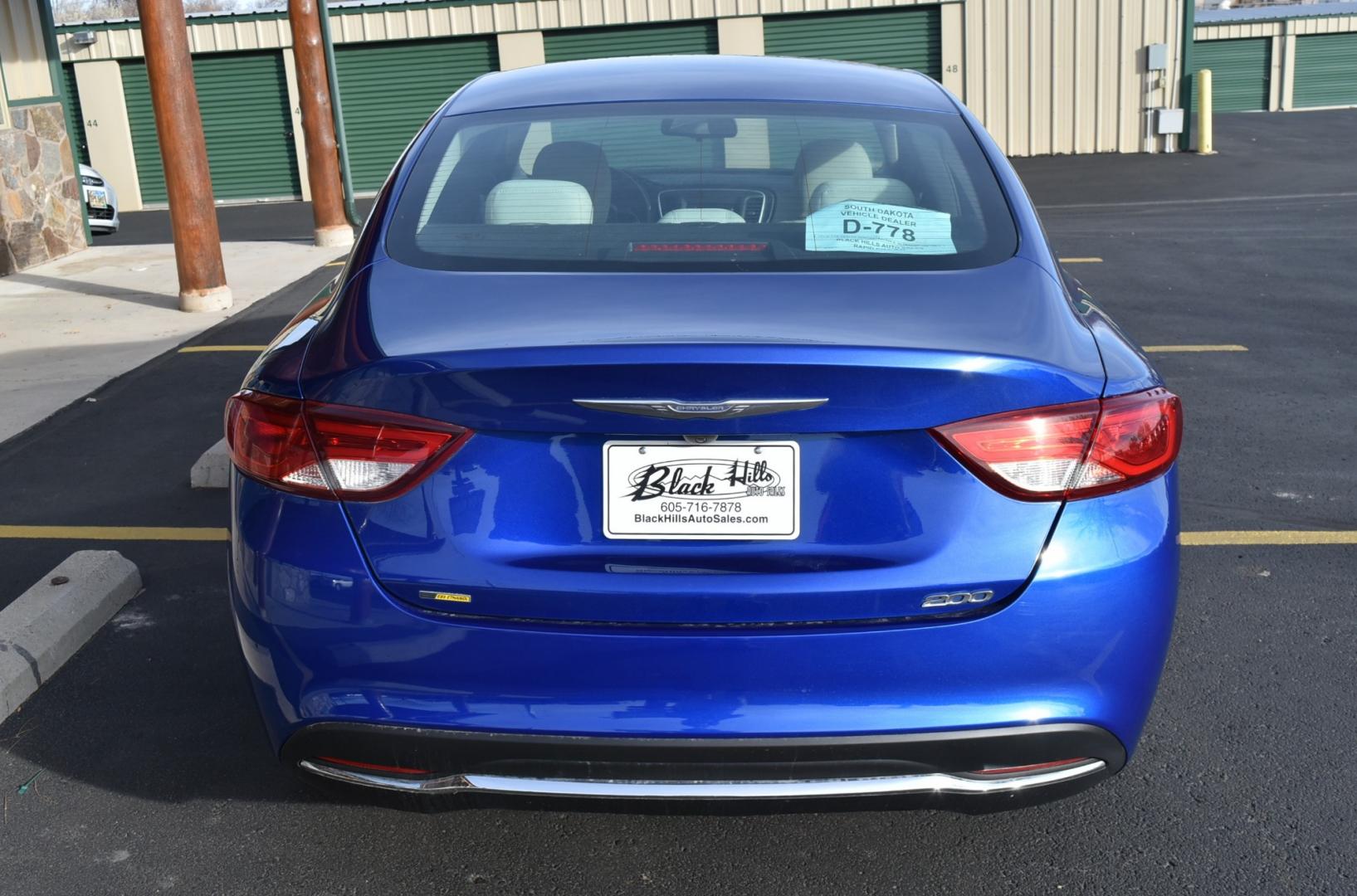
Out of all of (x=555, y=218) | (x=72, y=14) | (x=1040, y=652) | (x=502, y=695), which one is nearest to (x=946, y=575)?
(x=1040, y=652)

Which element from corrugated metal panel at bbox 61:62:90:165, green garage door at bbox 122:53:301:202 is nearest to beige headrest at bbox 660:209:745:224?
green garage door at bbox 122:53:301:202

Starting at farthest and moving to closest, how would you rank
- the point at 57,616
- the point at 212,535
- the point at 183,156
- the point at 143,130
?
1. the point at 143,130
2. the point at 183,156
3. the point at 212,535
4. the point at 57,616

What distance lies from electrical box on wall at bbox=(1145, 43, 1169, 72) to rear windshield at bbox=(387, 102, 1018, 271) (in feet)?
67.1

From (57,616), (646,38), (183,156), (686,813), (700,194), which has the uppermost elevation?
(700,194)

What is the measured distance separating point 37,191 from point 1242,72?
1409 inches

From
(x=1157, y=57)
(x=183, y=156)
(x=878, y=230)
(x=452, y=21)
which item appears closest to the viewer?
(x=878, y=230)

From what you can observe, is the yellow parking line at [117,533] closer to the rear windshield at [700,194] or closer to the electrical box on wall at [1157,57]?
the rear windshield at [700,194]

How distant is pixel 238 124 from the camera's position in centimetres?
2352

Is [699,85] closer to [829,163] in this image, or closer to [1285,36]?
[829,163]

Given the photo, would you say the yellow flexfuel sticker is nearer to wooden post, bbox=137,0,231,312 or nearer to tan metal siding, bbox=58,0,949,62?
wooden post, bbox=137,0,231,312

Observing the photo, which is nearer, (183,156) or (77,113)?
(183,156)

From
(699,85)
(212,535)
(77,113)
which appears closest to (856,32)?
(77,113)

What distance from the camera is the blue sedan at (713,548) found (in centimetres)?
223

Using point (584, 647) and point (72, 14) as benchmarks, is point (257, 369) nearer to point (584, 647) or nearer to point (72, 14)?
point (584, 647)
